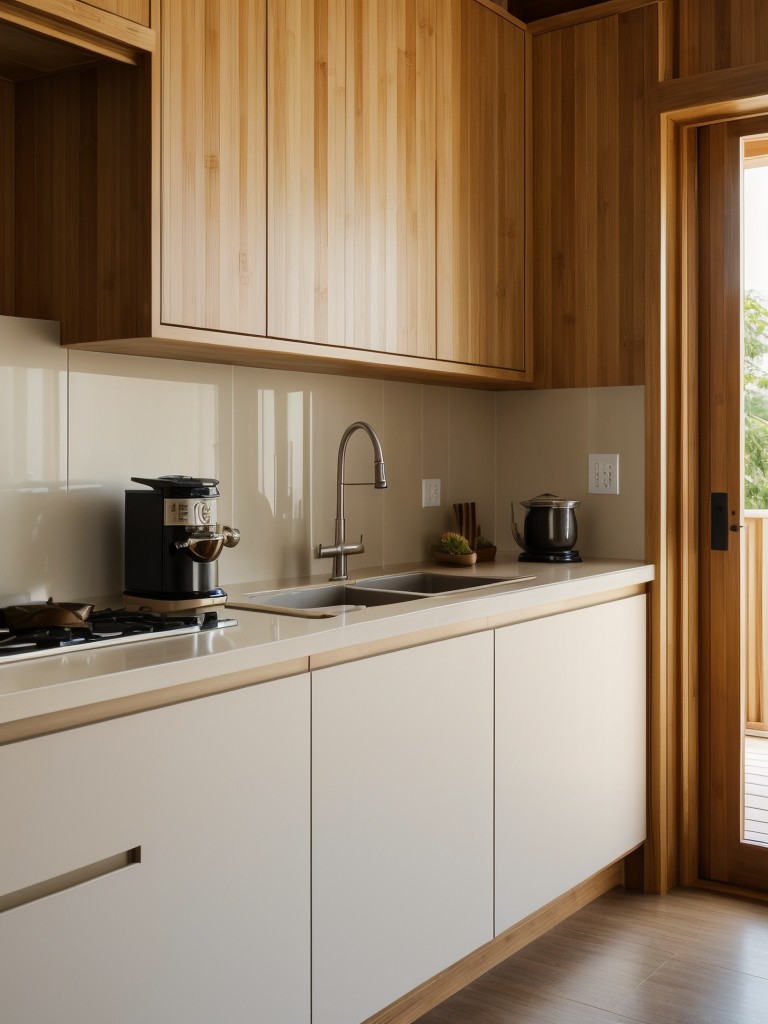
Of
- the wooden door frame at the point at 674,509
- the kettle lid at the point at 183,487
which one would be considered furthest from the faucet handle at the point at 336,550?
the wooden door frame at the point at 674,509

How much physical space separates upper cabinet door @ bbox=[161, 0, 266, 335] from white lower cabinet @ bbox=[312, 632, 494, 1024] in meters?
0.77

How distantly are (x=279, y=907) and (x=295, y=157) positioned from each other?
149 cm

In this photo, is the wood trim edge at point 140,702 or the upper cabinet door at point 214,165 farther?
the upper cabinet door at point 214,165

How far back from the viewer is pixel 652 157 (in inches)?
119

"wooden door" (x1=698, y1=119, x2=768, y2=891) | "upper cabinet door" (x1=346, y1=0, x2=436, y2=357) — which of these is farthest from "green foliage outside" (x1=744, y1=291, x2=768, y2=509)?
"upper cabinet door" (x1=346, y1=0, x2=436, y2=357)

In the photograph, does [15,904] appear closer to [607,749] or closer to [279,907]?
[279,907]

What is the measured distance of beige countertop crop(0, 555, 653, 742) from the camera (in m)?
1.42

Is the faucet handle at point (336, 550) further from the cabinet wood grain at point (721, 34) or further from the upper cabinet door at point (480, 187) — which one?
the cabinet wood grain at point (721, 34)

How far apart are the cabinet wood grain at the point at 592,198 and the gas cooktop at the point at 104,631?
1.64 meters

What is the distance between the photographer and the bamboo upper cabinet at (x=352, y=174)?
7.30ft

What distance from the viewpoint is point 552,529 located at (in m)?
Answer: 3.05

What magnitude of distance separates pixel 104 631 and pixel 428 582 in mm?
1280

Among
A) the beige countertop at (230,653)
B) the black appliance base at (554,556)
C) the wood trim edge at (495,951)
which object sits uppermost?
the black appliance base at (554,556)

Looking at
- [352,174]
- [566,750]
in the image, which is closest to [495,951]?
[566,750]
